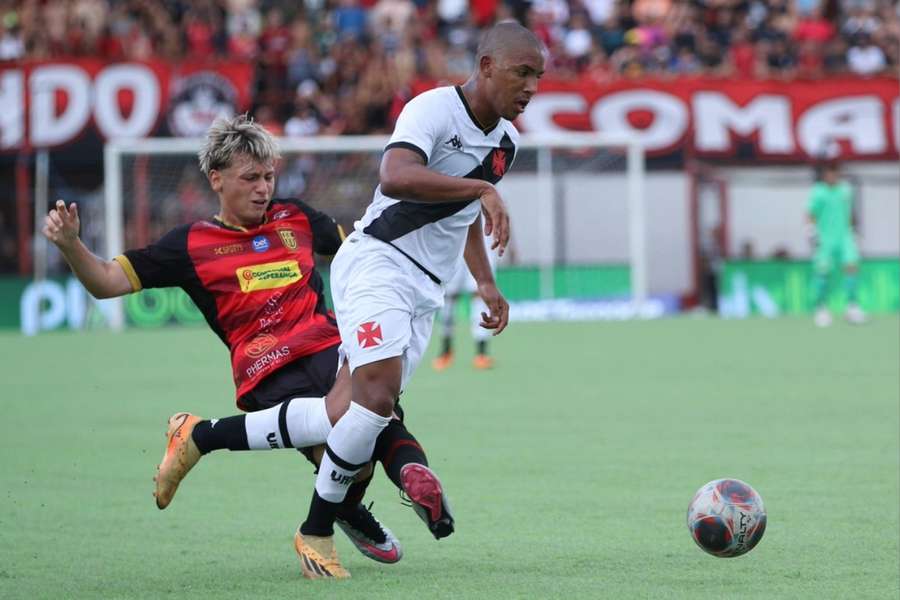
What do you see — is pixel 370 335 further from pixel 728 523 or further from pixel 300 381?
pixel 728 523

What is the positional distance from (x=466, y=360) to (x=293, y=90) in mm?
9621

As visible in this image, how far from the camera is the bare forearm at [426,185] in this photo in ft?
18.1

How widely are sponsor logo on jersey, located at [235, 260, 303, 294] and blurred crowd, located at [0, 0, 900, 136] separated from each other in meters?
17.9

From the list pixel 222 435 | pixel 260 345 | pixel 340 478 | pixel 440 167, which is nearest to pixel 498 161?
pixel 440 167

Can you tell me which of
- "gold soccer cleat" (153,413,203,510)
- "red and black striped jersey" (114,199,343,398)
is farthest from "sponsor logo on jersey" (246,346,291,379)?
"gold soccer cleat" (153,413,203,510)

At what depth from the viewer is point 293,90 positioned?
2470cm

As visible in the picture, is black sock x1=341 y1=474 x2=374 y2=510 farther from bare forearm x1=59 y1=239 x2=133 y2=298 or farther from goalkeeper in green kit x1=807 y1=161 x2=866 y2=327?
goalkeeper in green kit x1=807 y1=161 x2=866 y2=327

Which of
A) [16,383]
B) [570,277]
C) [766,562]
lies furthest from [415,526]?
[570,277]

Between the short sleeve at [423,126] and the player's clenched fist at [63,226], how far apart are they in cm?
123

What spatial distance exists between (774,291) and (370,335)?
792 inches

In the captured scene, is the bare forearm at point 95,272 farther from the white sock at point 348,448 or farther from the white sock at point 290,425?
the white sock at point 348,448

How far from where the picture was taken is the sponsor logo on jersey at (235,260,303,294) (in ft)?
20.8

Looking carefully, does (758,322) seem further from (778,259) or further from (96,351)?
(96,351)

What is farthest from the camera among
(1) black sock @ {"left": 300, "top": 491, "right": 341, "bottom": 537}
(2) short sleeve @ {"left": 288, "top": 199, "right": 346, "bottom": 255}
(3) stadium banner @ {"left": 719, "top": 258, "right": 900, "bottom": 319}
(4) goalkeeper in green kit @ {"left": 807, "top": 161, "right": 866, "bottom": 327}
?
(3) stadium banner @ {"left": 719, "top": 258, "right": 900, "bottom": 319}
